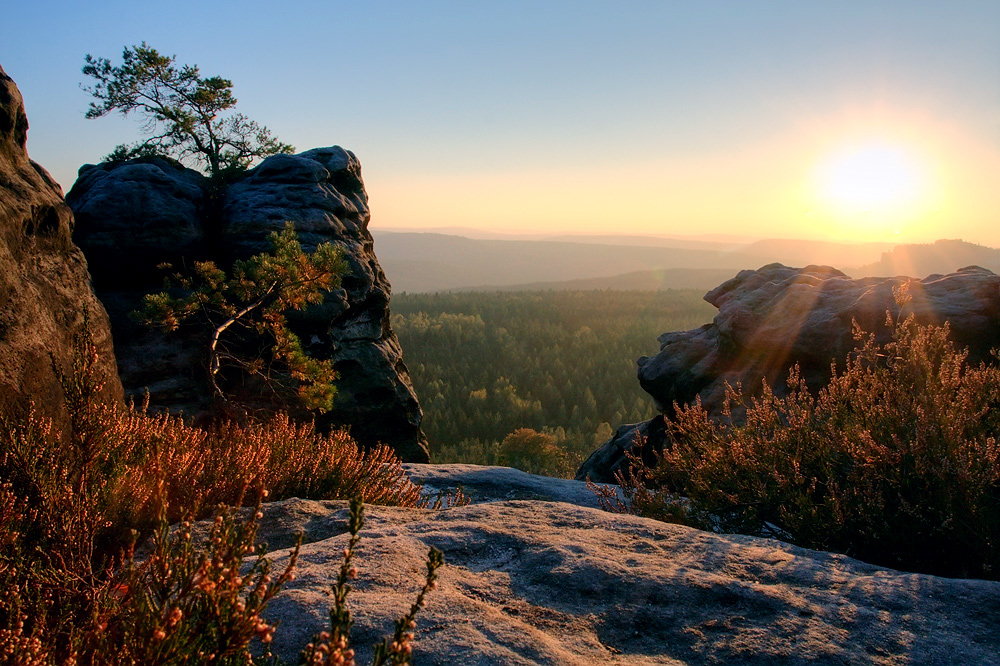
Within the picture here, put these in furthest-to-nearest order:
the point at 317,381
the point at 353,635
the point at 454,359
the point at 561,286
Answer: the point at 561,286 < the point at 454,359 < the point at 317,381 < the point at 353,635

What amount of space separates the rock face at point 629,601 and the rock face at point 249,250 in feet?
19.6

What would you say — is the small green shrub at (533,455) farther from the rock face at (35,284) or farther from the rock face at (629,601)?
the rock face at (629,601)

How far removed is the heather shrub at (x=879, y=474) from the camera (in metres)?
3.67

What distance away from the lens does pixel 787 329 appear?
936 centimetres

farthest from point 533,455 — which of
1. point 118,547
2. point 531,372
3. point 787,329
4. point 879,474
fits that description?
point 531,372

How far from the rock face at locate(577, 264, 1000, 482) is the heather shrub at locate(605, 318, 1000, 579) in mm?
2711

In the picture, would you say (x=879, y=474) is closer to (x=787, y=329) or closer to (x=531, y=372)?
(x=787, y=329)

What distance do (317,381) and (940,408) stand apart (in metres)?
6.23

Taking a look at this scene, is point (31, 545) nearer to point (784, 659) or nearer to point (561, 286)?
point (784, 659)

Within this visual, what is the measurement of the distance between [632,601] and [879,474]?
223cm

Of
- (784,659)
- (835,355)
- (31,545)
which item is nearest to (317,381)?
(31,545)

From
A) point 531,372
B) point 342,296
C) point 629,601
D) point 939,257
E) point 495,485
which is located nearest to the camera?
point 629,601

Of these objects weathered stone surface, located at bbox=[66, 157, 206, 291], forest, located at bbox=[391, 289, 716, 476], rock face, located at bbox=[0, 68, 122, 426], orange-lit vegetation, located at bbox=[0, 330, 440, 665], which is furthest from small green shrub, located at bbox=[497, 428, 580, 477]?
orange-lit vegetation, located at bbox=[0, 330, 440, 665]

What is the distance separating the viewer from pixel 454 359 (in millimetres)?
42938
